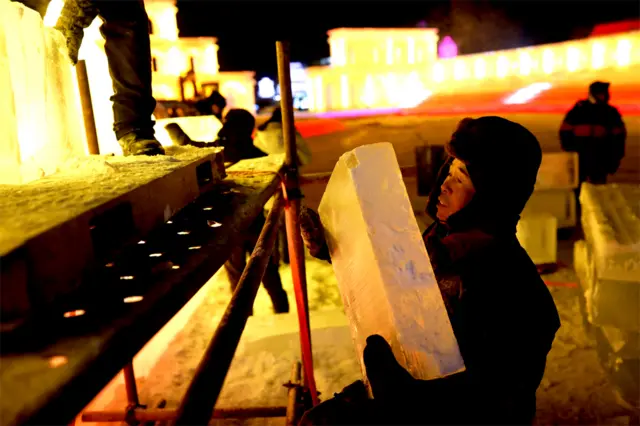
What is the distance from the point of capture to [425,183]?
6.12 meters

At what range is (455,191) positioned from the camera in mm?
1763

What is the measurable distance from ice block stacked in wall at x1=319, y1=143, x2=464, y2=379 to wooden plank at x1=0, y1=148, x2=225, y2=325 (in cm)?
66

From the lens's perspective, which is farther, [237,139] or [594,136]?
[594,136]

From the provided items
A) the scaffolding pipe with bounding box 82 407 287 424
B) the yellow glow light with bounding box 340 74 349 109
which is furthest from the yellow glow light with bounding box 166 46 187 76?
the scaffolding pipe with bounding box 82 407 287 424

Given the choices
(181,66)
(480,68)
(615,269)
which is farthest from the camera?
(181,66)

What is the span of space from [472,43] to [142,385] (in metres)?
39.1

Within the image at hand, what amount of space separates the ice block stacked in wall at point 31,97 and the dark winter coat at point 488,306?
1.73 meters

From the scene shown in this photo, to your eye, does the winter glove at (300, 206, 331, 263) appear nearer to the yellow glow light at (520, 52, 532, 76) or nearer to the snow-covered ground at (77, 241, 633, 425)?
the snow-covered ground at (77, 241, 633, 425)

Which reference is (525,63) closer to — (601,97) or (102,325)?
(601,97)

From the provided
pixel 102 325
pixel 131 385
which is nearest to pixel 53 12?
pixel 131 385

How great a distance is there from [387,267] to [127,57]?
6.30 feet

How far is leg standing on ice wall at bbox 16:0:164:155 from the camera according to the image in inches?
99.1

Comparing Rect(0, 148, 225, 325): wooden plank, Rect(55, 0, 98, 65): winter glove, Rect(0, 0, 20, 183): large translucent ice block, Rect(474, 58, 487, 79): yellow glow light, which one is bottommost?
Rect(0, 148, 225, 325): wooden plank

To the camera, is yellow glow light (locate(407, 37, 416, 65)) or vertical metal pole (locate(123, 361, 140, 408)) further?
yellow glow light (locate(407, 37, 416, 65))
